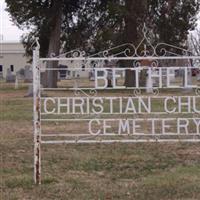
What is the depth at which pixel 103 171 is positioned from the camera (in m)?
8.53

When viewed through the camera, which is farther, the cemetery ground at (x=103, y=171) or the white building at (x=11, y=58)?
the white building at (x=11, y=58)

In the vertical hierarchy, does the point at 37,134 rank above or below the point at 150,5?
below

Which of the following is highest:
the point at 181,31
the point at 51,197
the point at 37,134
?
the point at 181,31

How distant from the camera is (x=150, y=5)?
1389 inches

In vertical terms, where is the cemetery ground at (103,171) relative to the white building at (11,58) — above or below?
below

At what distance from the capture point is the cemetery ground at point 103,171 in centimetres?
722

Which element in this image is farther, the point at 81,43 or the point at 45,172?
the point at 81,43

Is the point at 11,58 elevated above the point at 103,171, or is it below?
above

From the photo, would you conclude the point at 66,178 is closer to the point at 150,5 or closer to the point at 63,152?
the point at 63,152

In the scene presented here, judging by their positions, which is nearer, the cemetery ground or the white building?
the cemetery ground

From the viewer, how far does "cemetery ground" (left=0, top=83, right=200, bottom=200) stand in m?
7.22

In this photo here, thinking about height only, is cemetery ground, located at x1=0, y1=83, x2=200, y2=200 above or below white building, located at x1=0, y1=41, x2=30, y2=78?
below

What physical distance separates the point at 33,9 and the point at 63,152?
88.1 ft

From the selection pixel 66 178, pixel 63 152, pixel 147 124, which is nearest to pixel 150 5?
pixel 147 124
